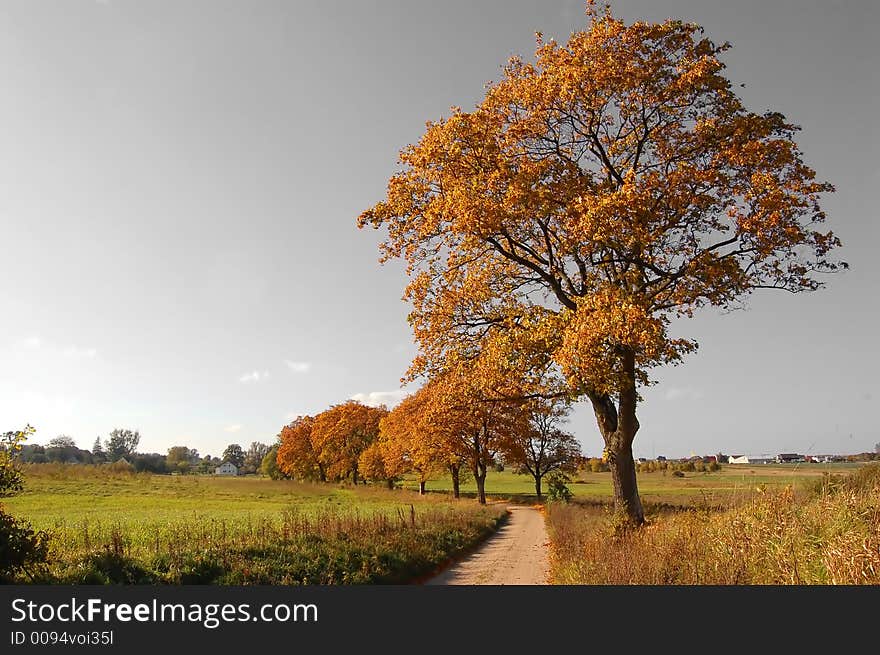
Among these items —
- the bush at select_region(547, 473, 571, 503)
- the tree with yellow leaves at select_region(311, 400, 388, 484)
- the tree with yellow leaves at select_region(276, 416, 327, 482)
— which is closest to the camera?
the bush at select_region(547, 473, 571, 503)

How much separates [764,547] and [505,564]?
9617mm

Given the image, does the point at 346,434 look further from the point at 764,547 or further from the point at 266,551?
the point at 764,547

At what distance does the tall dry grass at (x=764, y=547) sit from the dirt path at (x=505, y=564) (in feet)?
7.08

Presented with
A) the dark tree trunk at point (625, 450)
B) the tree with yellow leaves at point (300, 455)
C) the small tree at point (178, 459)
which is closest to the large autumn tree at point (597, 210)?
the dark tree trunk at point (625, 450)

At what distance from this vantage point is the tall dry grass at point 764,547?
7.78 metres

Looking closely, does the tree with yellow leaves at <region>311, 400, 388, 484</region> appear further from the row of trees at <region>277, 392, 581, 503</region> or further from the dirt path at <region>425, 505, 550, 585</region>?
the dirt path at <region>425, 505, 550, 585</region>

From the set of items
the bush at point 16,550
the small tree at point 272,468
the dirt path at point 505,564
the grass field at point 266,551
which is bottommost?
the small tree at point 272,468

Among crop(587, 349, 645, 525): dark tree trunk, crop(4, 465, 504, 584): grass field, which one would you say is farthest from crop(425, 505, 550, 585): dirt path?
crop(587, 349, 645, 525): dark tree trunk

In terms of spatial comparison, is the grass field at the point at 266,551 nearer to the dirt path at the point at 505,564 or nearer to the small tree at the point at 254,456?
the dirt path at the point at 505,564

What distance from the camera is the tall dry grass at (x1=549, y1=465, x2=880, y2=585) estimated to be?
25.5 ft

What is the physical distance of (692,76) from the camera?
1593cm

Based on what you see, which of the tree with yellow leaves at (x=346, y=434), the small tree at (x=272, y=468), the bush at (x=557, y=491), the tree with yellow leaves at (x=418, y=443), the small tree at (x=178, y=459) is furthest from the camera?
the small tree at (x=178, y=459)

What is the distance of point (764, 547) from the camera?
9.26 metres

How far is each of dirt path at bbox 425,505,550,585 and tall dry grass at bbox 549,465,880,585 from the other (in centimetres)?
216
